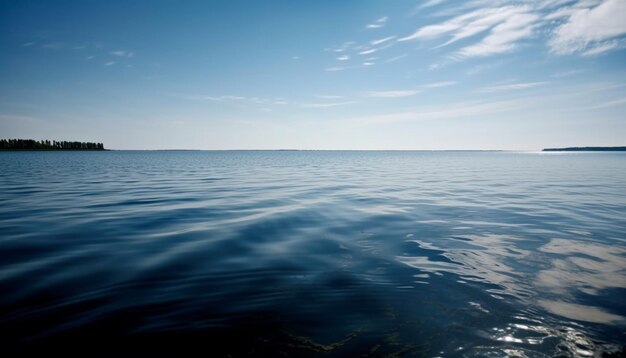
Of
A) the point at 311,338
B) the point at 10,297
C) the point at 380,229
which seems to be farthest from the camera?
the point at 380,229

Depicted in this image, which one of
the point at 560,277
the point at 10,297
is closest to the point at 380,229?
the point at 560,277

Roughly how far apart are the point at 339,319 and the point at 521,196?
16246mm

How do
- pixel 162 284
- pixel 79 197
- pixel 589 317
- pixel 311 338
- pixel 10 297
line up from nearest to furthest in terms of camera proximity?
pixel 311 338 < pixel 589 317 < pixel 10 297 < pixel 162 284 < pixel 79 197

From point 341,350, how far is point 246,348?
3.59 feet

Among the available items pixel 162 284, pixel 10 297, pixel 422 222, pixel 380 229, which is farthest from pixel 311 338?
pixel 422 222

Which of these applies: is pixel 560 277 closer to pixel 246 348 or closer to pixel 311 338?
pixel 311 338

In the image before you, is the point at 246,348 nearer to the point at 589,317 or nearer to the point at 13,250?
the point at 589,317

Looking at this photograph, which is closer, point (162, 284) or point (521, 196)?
point (162, 284)

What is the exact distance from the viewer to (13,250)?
700 cm

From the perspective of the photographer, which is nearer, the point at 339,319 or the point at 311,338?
the point at 311,338

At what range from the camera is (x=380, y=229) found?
30.3ft

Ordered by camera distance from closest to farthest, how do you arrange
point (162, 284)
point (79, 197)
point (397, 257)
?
1. point (162, 284)
2. point (397, 257)
3. point (79, 197)

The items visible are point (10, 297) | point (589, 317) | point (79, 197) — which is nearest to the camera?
point (589, 317)

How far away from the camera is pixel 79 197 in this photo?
1524 centimetres
